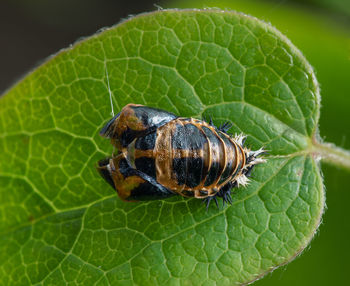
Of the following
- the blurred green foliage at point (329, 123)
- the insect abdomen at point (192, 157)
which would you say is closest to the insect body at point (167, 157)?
the insect abdomen at point (192, 157)

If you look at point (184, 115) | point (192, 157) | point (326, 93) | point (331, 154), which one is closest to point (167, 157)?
point (192, 157)

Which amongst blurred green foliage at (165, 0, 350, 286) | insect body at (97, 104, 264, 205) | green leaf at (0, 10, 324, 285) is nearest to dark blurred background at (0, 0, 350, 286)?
blurred green foliage at (165, 0, 350, 286)

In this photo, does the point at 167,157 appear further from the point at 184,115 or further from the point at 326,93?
the point at 326,93

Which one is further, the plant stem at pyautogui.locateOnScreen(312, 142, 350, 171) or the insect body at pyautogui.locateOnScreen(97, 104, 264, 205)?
the plant stem at pyautogui.locateOnScreen(312, 142, 350, 171)

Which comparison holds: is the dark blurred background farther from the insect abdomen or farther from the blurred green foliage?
the insect abdomen

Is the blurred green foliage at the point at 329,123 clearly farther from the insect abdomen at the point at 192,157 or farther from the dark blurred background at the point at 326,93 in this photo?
the insect abdomen at the point at 192,157
